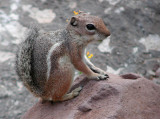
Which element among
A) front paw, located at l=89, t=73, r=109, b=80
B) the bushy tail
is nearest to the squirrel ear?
the bushy tail

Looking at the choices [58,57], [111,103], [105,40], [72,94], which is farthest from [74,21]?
[105,40]

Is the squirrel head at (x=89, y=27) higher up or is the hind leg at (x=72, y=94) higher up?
the squirrel head at (x=89, y=27)

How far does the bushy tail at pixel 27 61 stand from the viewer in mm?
3654

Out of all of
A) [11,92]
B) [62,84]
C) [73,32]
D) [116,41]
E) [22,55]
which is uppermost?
[73,32]

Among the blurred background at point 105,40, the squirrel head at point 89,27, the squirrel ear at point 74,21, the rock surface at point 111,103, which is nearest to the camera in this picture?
the rock surface at point 111,103

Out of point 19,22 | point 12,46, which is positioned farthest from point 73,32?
point 19,22

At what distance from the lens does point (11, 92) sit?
5406mm

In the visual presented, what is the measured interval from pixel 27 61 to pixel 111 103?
1369 millimetres

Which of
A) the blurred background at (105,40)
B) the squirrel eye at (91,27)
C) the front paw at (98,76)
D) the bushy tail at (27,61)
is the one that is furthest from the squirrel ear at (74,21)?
the blurred background at (105,40)

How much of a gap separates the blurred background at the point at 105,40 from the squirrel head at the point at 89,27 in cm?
183

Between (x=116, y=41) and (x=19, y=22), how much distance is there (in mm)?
2664

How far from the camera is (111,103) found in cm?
322

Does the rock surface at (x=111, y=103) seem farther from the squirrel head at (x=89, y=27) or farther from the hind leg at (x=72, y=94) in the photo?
the squirrel head at (x=89, y=27)

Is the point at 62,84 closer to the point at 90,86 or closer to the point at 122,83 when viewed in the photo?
the point at 90,86
